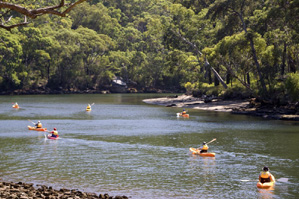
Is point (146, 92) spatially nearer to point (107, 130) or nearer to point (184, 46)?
point (184, 46)

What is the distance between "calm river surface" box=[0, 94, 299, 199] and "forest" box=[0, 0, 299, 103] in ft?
44.4

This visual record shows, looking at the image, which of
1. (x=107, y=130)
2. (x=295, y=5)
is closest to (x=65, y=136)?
(x=107, y=130)

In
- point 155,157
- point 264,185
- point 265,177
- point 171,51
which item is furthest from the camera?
point 171,51

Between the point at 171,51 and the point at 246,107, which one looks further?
the point at 171,51

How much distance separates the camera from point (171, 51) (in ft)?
370

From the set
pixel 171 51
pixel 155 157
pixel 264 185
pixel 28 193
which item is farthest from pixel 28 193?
pixel 171 51

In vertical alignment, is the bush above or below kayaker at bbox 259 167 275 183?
above


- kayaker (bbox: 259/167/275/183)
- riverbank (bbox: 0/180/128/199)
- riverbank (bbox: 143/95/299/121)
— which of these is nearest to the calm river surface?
kayaker (bbox: 259/167/275/183)

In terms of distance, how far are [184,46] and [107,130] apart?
59349 mm

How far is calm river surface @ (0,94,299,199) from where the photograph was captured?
955 inches

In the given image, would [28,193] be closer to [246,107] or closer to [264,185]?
[264,185]

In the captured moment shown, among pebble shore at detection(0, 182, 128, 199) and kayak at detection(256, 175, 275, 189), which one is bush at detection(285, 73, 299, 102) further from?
pebble shore at detection(0, 182, 128, 199)

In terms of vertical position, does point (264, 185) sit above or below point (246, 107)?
below

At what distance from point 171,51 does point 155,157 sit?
81217 millimetres
